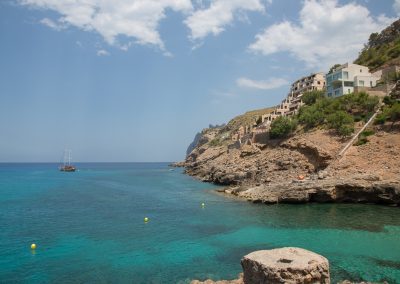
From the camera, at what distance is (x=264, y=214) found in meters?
35.3

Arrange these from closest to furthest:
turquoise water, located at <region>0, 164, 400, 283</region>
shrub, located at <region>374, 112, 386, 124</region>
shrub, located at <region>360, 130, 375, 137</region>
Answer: turquoise water, located at <region>0, 164, 400, 283</region> < shrub, located at <region>360, 130, 375, 137</region> < shrub, located at <region>374, 112, 386, 124</region>

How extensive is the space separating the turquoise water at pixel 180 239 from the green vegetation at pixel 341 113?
20103 millimetres

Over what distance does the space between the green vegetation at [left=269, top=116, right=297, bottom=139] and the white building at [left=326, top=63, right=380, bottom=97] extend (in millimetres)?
15800

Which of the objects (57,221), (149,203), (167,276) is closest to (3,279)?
(167,276)

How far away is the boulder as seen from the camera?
36.4 ft

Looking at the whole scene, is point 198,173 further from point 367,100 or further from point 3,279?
point 3,279

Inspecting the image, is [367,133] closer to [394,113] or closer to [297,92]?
[394,113]

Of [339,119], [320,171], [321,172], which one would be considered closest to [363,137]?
[339,119]

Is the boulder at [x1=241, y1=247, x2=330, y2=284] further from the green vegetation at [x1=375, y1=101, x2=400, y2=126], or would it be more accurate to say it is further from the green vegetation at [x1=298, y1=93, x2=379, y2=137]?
the green vegetation at [x1=298, y1=93, x2=379, y2=137]

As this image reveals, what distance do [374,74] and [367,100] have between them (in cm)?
1997

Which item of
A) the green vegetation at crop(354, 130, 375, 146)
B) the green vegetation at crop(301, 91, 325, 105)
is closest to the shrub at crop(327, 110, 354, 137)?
the green vegetation at crop(354, 130, 375, 146)

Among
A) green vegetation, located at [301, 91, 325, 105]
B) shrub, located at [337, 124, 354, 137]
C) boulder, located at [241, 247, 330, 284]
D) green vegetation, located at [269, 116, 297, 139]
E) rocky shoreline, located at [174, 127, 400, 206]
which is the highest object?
green vegetation, located at [301, 91, 325, 105]

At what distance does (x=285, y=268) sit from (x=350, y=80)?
70.7m

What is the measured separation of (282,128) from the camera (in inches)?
2499
